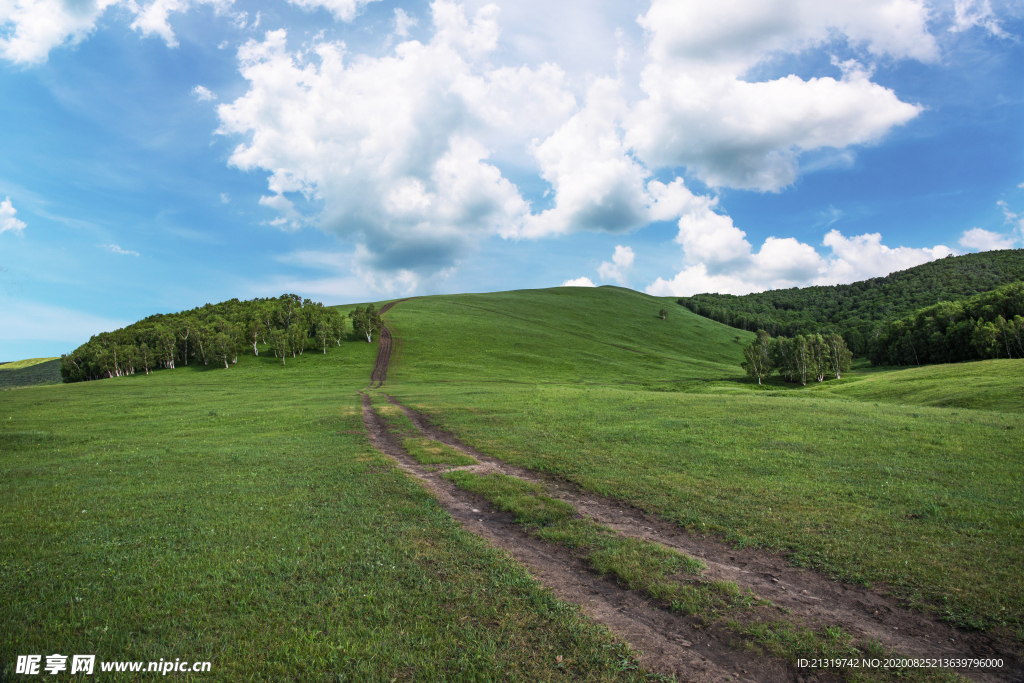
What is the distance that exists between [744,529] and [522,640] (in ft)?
27.1

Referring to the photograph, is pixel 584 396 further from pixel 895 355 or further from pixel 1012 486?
pixel 895 355

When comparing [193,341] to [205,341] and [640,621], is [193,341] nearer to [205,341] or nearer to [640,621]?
[205,341]

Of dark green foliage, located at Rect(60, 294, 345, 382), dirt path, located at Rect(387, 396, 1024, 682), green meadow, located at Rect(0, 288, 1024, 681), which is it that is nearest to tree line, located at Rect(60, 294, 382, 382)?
dark green foliage, located at Rect(60, 294, 345, 382)

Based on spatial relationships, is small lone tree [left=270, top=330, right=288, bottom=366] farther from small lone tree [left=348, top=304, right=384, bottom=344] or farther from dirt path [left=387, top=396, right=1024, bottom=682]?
dirt path [left=387, top=396, right=1024, bottom=682]

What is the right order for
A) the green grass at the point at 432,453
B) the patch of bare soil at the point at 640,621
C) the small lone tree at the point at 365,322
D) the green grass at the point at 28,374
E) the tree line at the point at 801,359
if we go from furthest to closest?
1. the green grass at the point at 28,374
2. the small lone tree at the point at 365,322
3. the tree line at the point at 801,359
4. the green grass at the point at 432,453
5. the patch of bare soil at the point at 640,621

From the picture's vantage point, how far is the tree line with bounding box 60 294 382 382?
96938 mm

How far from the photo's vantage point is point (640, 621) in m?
8.31

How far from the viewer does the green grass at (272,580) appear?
724cm

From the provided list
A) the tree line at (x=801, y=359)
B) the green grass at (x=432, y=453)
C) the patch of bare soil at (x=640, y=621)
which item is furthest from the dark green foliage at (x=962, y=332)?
the patch of bare soil at (x=640, y=621)

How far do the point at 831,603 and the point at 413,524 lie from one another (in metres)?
10.4

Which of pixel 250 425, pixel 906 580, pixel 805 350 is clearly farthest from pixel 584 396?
pixel 805 350

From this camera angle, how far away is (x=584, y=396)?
1754 inches

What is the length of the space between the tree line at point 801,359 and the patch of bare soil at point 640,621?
97321 mm

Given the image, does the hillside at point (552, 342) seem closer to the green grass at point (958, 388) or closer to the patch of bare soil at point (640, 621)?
the green grass at point (958, 388)
